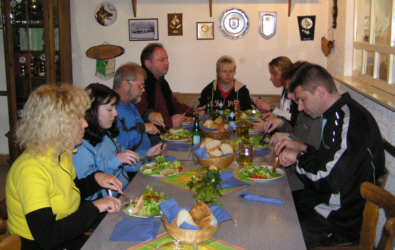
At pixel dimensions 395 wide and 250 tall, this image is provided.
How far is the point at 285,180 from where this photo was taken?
2.08 metres

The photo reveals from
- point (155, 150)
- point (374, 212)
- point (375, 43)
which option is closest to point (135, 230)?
point (374, 212)

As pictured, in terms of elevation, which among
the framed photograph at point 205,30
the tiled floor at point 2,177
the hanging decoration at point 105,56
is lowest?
the tiled floor at point 2,177

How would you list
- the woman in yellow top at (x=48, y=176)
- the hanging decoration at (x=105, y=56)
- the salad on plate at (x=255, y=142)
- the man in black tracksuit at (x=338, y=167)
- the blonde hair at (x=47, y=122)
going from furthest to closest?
the hanging decoration at (x=105, y=56), the salad on plate at (x=255, y=142), the man in black tracksuit at (x=338, y=167), the blonde hair at (x=47, y=122), the woman in yellow top at (x=48, y=176)

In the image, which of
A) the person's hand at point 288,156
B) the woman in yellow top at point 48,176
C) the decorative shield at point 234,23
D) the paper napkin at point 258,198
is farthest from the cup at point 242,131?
the decorative shield at point 234,23

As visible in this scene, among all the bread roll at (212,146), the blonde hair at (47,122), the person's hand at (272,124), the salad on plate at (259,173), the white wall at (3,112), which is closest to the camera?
the blonde hair at (47,122)

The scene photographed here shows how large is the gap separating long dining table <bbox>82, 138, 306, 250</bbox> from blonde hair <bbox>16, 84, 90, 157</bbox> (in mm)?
409

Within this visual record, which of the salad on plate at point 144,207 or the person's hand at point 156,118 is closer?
the salad on plate at point 144,207

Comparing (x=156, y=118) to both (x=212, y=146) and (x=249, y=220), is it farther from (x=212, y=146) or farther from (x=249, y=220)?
(x=249, y=220)

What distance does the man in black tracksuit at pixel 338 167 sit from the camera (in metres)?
1.85

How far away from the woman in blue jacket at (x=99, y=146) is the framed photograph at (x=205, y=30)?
3.45m

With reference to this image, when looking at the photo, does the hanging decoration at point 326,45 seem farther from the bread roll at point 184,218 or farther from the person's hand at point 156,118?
the bread roll at point 184,218

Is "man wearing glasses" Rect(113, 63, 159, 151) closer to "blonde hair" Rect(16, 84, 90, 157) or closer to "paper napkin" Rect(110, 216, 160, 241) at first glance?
"blonde hair" Rect(16, 84, 90, 157)

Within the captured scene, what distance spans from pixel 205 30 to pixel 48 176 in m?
4.39

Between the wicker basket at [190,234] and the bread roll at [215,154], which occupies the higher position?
the bread roll at [215,154]
